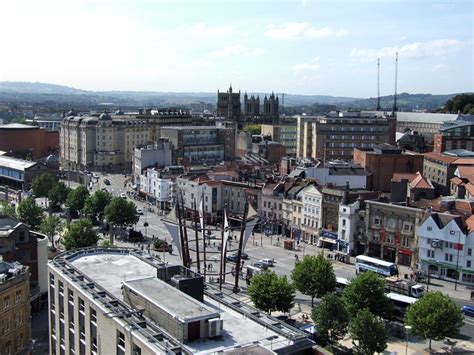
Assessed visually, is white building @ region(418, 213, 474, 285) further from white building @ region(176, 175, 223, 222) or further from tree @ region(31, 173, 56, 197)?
tree @ region(31, 173, 56, 197)

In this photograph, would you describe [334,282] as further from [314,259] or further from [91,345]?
[91,345]

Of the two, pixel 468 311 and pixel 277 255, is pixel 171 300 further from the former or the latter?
pixel 277 255

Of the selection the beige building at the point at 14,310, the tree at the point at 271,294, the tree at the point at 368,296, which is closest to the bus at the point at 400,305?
the tree at the point at 368,296

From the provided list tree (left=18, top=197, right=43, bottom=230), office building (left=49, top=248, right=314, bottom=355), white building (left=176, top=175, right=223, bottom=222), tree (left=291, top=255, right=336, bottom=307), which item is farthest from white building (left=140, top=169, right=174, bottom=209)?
office building (left=49, top=248, right=314, bottom=355)

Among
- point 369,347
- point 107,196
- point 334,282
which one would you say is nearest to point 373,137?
point 107,196

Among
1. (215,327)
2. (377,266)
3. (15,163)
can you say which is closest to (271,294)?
(377,266)

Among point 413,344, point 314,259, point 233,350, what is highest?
point 233,350
